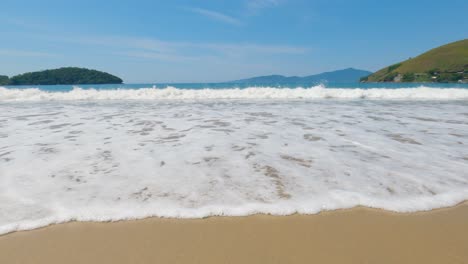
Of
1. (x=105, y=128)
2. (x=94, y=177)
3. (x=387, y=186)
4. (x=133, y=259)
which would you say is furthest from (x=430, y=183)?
(x=105, y=128)

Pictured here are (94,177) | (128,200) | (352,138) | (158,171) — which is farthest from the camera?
(352,138)

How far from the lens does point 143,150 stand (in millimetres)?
4336

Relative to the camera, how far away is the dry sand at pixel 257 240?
1694mm

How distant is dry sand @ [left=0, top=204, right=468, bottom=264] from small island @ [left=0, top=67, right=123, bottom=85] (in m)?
92.6

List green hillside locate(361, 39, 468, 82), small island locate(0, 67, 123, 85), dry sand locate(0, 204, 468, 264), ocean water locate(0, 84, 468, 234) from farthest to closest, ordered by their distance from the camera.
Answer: small island locate(0, 67, 123, 85) < green hillside locate(361, 39, 468, 82) < ocean water locate(0, 84, 468, 234) < dry sand locate(0, 204, 468, 264)

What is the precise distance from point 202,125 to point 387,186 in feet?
15.6

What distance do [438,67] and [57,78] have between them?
109m

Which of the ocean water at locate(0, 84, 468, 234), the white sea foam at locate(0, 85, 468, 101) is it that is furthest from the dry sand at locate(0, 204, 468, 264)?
the white sea foam at locate(0, 85, 468, 101)

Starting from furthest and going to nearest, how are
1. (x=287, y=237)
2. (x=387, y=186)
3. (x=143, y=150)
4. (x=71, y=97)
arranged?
(x=71, y=97) → (x=143, y=150) → (x=387, y=186) → (x=287, y=237)

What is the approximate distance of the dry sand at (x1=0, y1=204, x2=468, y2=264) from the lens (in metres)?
1.69

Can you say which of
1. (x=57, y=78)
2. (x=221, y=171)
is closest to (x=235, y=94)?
(x=221, y=171)

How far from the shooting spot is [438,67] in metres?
68.6

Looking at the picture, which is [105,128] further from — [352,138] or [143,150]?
[352,138]

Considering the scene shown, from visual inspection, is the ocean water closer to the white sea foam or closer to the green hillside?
the white sea foam
